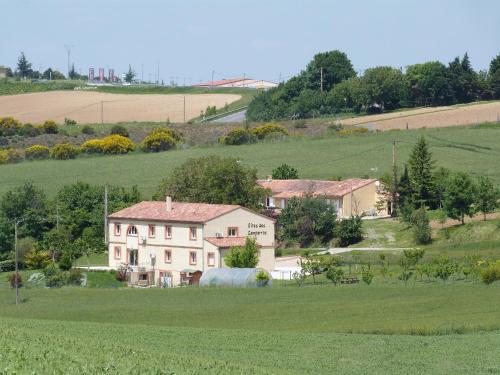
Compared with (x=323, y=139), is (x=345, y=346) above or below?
below

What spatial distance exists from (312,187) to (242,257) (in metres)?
26.2

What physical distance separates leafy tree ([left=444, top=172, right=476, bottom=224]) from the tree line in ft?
212

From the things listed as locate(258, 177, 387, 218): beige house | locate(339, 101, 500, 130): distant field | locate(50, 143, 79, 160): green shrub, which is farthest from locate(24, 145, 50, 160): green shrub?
locate(258, 177, 387, 218): beige house

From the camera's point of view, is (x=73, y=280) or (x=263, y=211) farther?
(x=263, y=211)

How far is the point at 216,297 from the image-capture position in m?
56.5

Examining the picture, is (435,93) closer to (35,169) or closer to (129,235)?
(35,169)

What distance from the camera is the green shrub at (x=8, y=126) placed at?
140500 mm

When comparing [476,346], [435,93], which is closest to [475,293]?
[476,346]

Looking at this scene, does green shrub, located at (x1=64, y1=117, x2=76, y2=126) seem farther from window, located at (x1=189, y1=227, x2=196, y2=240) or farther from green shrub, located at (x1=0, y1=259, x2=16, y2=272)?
window, located at (x1=189, y1=227, x2=196, y2=240)

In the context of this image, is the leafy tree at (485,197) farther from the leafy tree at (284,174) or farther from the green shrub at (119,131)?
the green shrub at (119,131)

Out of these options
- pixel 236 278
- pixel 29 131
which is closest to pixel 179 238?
pixel 236 278

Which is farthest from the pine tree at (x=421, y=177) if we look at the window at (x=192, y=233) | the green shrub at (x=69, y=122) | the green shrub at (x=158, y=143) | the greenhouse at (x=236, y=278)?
the green shrub at (x=69, y=122)

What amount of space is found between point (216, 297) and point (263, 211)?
3560cm

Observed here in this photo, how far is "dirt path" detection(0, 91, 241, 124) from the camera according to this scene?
510 ft
